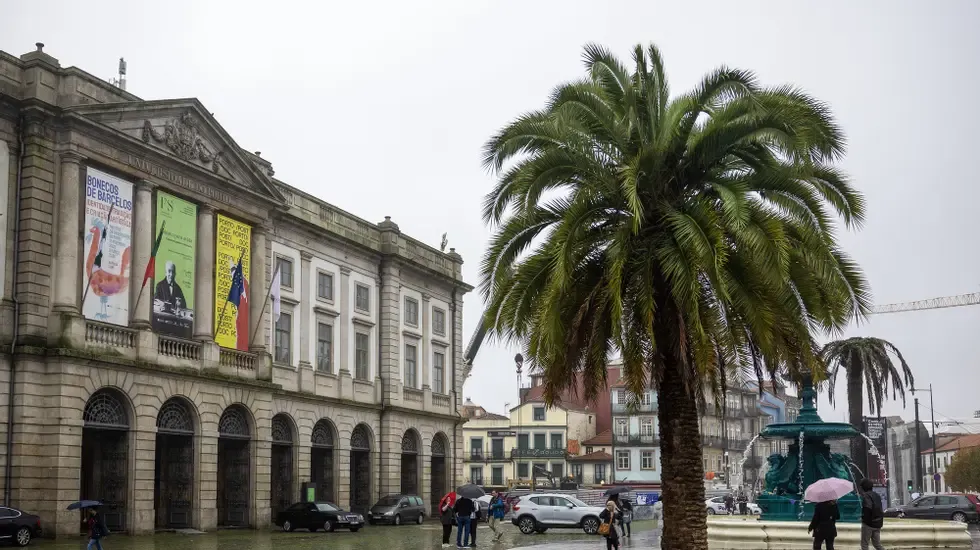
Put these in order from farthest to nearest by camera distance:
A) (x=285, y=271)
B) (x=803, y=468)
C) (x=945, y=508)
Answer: (x=945, y=508), (x=285, y=271), (x=803, y=468)

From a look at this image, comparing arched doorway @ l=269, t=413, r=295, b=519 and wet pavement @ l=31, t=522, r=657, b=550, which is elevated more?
arched doorway @ l=269, t=413, r=295, b=519

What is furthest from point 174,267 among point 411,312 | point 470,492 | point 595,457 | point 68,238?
point 595,457

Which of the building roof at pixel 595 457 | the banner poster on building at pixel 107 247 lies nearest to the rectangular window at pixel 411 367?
the banner poster on building at pixel 107 247

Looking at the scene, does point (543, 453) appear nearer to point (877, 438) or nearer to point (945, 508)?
point (877, 438)

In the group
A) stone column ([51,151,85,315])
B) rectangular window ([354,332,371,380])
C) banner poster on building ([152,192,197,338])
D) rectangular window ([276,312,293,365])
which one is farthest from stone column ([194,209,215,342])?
rectangular window ([354,332,371,380])

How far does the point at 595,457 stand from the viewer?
334ft

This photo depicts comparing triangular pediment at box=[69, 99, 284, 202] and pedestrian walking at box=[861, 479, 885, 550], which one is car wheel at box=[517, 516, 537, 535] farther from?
pedestrian walking at box=[861, 479, 885, 550]

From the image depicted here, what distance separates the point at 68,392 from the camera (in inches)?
1362

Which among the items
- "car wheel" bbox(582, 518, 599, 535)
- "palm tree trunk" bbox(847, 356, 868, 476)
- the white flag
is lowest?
"car wheel" bbox(582, 518, 599, 535)

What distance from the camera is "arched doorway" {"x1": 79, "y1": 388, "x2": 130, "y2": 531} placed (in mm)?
36875

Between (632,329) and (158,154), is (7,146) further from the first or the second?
(632,329)

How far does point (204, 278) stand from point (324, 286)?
31.8 feet

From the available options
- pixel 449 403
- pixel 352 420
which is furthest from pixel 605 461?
pixel 352 420

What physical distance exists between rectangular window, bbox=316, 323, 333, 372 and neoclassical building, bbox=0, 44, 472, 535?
0.11 metres
